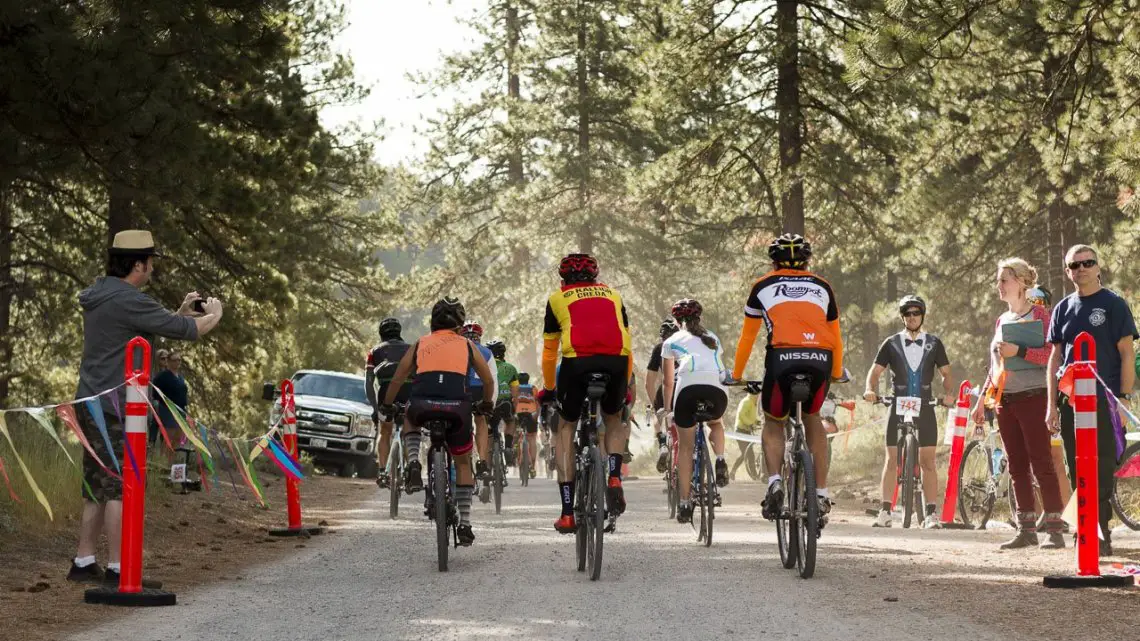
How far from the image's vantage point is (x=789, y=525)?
34.2 feet

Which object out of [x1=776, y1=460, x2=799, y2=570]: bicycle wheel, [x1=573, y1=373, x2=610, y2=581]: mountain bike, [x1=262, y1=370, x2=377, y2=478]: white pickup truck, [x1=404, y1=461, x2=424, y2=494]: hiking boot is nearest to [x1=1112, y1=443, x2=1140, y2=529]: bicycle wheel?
[x1=776, y1=460, x2=799, y2=570]: bicycle wheel

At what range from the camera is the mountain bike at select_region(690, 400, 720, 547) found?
41.2 ft

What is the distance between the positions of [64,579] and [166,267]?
1080 cm

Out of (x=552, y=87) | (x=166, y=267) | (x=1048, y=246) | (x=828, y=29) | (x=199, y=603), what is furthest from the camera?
(x=552, y=87)

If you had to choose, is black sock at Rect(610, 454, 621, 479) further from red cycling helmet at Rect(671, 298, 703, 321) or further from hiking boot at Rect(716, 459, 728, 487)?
red cycling helmet at Rect(671, 298, 703, 321)

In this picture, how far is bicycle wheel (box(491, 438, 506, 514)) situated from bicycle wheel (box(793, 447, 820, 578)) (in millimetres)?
7902

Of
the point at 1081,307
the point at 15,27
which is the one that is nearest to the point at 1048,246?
the point at 1081,307

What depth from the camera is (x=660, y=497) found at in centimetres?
2103

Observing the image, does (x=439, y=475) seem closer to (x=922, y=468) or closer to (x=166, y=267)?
(x=922, y=468)

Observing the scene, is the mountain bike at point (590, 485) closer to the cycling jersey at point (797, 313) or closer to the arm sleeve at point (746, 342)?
the arm sleeve at point (746, 342)

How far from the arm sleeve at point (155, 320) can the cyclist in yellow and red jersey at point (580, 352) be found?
8.42 feet

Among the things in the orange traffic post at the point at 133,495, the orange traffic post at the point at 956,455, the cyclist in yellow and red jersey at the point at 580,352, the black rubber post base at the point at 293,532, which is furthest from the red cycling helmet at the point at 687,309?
the orange traffic post at the point at 133,495

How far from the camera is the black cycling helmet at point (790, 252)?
10195 millimetres

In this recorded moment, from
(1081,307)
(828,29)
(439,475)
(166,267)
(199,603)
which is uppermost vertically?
(828,29)
